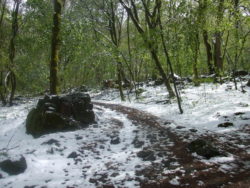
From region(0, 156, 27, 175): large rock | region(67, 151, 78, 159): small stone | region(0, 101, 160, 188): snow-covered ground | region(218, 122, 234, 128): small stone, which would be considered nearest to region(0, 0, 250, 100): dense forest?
region(218, 122, 234, 128): small stone

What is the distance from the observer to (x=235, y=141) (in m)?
7.75

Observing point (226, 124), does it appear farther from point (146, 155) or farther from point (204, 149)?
point (146, 155)

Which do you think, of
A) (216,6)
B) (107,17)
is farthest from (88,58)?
(216,6)

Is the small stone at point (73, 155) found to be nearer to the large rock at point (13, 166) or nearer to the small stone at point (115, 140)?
the large rock at point (13, 166)

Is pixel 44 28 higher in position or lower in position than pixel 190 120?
higher

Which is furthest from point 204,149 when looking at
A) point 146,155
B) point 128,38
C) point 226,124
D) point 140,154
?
point 128,38

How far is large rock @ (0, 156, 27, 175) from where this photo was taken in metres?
6.35

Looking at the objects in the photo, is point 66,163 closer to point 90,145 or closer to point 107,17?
point 90,145

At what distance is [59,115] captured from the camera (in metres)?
11.0

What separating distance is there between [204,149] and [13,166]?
5.21 meters

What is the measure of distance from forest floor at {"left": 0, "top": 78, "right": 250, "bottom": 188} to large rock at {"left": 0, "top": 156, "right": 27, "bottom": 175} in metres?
0.15

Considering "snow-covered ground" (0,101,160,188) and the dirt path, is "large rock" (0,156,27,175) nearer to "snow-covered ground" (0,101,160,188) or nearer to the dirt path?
"snow-covered ground" (0,101,160,188)

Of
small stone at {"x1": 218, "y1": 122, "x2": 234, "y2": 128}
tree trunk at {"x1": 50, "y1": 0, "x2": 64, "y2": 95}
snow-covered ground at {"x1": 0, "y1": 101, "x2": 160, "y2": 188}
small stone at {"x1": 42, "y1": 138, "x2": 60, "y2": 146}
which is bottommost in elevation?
snow-covered ground at {"x1": 0, "y1": 101, "x2": 160, "y2": 188}

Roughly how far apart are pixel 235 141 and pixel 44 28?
15548mm
